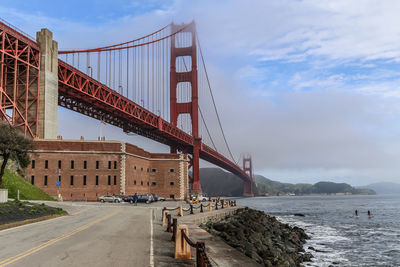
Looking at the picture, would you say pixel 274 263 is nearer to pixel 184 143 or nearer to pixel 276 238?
pixel 276 238

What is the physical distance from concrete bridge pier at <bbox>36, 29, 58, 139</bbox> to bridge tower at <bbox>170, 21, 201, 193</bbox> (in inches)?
1812

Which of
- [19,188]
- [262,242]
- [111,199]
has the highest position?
[19,188]

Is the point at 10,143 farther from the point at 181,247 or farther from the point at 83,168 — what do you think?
the point at 83,168

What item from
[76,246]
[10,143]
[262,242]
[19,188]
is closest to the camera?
[76,246]

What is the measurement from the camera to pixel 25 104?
50.7 meters

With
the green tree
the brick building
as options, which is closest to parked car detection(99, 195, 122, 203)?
the brick building

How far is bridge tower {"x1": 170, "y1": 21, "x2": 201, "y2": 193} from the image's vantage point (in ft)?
314

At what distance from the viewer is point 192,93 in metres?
101

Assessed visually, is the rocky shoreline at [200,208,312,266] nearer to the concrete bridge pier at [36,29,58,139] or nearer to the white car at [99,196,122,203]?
the white car at [99,196,122,203]

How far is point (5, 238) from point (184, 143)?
77.0 meters

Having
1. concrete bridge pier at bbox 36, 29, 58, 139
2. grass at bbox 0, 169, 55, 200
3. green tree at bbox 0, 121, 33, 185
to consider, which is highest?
concrete bridge pier at bbox 36, 29, 58, 139

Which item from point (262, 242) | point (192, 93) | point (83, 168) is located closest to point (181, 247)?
point (262, 242)

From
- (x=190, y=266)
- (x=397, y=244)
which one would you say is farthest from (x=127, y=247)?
(x=397, y=244)

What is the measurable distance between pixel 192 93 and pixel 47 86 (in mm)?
53218
